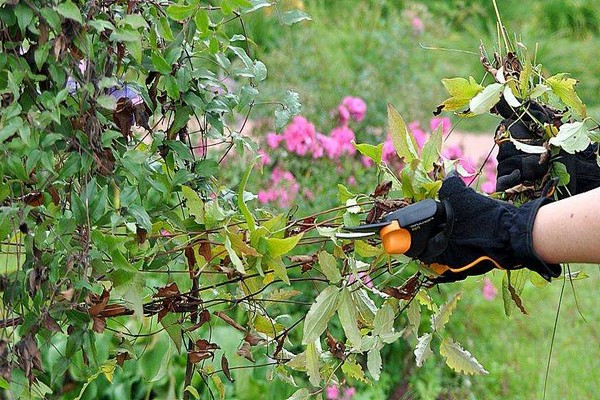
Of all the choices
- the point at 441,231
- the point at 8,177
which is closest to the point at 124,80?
the point at 8,177

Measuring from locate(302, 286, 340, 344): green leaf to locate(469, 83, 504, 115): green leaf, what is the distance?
342 millimetres

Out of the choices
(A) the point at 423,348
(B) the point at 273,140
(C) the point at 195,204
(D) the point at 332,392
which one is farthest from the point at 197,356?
(B) the point at 273,140

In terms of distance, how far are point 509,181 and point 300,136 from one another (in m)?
1.99

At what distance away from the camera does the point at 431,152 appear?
1.35m

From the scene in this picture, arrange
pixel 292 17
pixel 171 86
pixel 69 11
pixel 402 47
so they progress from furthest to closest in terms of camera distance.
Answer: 1. pixel 402 47
2. pixel 292 17
3. pixel 171 86
4. pixel 69 11

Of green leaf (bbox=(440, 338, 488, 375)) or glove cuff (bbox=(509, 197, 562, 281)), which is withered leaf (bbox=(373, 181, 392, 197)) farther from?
green leaf (bbox=(440, 338, 488, 375))

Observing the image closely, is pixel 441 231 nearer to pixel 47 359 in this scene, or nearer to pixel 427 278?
pixel 427 278

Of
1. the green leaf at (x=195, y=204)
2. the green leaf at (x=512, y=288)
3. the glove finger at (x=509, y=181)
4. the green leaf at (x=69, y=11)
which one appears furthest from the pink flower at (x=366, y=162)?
the green leaf at (x=69, y=11)

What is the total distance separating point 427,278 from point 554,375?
Answer: 93.2 inches

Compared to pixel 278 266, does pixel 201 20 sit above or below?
above

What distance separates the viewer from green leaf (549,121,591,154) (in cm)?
134

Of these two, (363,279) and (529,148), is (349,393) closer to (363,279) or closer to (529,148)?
(363,279)

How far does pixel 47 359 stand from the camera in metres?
2.64

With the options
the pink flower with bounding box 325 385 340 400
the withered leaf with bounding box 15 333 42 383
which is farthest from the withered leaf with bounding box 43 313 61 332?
the pink flower with bounding box 325 385 340 400
